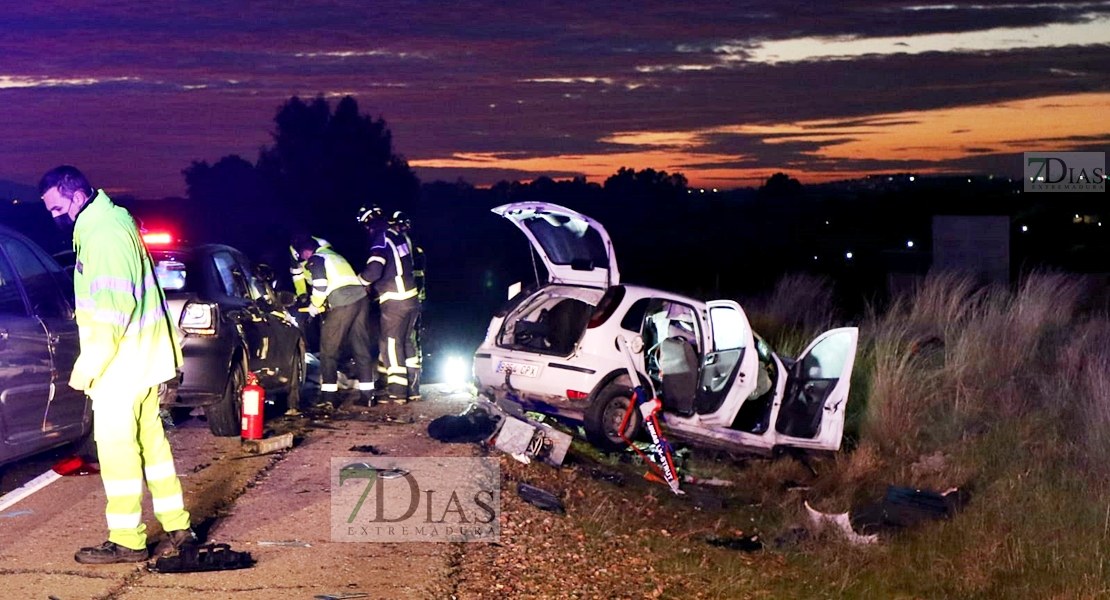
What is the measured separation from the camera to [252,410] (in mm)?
9727

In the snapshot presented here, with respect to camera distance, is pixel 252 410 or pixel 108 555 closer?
pixel 108 555

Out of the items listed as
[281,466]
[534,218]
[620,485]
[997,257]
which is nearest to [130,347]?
[281,466]

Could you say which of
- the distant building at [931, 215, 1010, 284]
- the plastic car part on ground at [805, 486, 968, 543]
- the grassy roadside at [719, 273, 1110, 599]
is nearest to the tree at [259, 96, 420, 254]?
the distant building at [931, 215, 1010, 284]

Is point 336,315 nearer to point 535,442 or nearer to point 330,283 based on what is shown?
point 330,283

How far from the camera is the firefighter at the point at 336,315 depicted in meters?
12.5

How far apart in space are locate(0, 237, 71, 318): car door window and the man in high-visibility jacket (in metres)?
1.64

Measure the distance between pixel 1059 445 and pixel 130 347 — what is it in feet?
27.8

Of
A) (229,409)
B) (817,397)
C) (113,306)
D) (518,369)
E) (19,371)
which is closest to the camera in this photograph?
(113,306)

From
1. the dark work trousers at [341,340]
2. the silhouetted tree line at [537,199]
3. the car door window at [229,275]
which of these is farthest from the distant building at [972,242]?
the car door window at [229,275]

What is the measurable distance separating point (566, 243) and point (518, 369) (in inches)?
48.3

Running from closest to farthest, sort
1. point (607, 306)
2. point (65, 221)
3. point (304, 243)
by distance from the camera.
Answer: point (65, 221)
point (607, 306)
point (304, 243)

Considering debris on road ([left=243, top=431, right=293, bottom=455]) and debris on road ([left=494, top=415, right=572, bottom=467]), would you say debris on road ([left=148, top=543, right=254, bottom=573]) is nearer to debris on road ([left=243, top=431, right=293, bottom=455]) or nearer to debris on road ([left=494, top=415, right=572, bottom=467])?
debris on road ([left=243, top=431, right=293, bottom=455])

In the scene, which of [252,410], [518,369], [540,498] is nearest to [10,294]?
[252,410]

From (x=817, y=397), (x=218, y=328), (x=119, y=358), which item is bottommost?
(x=817, y=397)
